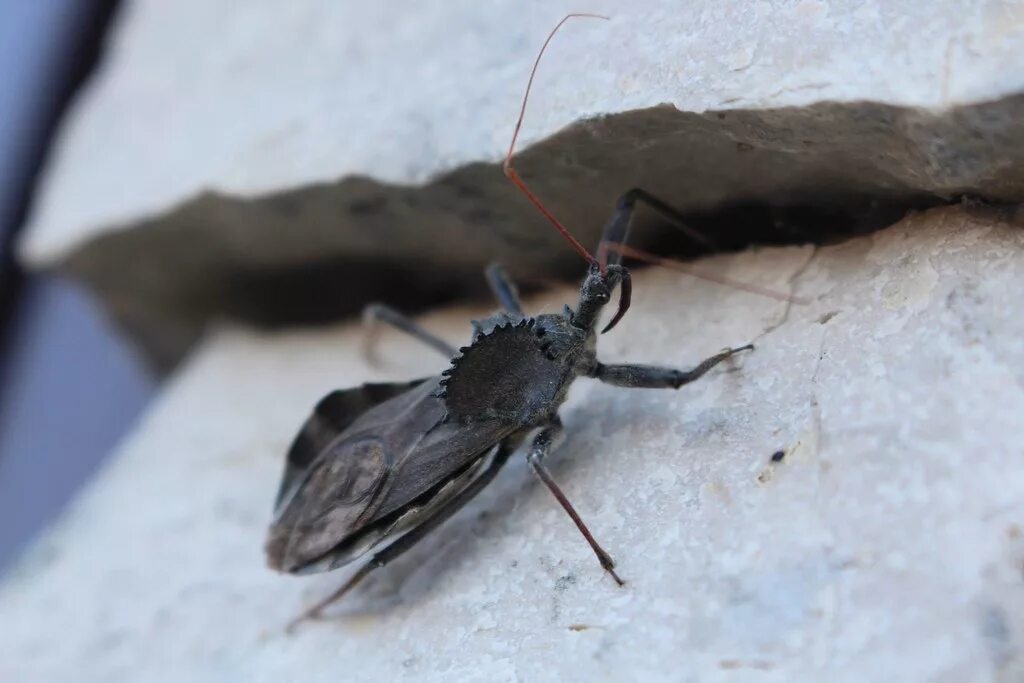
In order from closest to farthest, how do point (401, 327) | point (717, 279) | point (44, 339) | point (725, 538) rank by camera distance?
point (725, 538) < point (717, 279) < point (401, 327) < point (44, 339)

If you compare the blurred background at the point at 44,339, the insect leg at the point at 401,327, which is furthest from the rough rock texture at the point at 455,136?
the blurred background at the point at 44,339

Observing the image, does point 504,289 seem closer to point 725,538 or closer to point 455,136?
point 455,136

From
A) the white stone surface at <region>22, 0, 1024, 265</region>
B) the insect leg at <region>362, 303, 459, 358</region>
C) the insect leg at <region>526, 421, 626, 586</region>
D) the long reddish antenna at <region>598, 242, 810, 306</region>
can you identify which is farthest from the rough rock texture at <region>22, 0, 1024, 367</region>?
the insect leg at <region>526, 421, 626, 586</region>

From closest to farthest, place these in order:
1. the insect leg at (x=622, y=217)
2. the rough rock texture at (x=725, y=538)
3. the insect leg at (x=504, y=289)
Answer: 1. the rough rock texture at (x=725, y=538)
2. the insect leg at (x=622, y=217)
3. the insect leg at (x=504, y=289)

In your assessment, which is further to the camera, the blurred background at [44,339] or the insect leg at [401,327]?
the blurred background at [44,339]

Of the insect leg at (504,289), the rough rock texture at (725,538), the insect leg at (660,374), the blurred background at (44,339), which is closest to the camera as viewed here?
the rough rock texture at (725,538)

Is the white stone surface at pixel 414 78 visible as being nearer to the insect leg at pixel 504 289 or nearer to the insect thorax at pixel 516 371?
the insect leg at pixel 504 289

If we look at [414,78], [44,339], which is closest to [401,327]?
[414,78]
